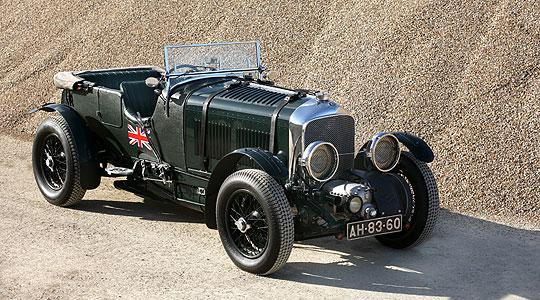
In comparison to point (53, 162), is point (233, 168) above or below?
above

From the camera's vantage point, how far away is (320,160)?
779 cm

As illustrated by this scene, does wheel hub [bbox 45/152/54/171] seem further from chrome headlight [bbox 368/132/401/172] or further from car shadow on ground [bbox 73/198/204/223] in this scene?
chrome headlight [bbox 368/132/401/172]

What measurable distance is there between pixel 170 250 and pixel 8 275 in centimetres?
157

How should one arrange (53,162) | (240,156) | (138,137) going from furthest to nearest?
(53,162)
(138,137)
(240,156)

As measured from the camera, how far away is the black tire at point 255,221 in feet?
24.0

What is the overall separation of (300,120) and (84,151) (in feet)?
9.65

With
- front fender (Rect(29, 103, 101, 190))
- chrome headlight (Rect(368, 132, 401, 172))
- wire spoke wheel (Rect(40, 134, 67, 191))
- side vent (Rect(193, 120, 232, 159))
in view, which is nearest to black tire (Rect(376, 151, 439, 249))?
chrome headlight (Rect(368, 132, 401, 172))

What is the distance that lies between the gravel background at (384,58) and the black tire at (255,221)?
308cm

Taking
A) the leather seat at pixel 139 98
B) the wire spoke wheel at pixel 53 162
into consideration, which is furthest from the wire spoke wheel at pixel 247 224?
the wire spoke wheel at pixel 53 162

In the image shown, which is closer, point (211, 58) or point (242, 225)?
point (242, 225)

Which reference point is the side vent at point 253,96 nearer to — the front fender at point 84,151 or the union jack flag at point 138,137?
the union jack flag at point 138,137

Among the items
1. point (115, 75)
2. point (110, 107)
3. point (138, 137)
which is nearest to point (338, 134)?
point (138, 137)

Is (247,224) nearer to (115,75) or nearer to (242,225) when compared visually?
(242,225)

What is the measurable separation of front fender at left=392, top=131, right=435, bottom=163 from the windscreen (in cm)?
206
